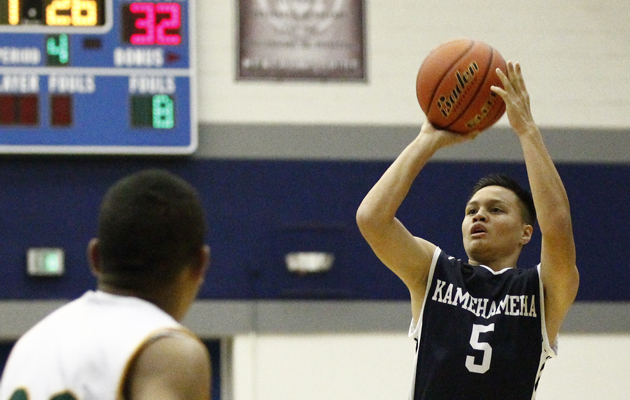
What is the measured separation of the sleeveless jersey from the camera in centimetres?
131

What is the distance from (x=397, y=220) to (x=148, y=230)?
1.22 metres

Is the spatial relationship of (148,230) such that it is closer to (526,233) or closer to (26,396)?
(26,396)

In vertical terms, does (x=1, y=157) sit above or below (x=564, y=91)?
below

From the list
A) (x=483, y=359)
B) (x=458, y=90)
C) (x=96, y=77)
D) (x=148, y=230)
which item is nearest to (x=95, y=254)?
(x=148, y=230)

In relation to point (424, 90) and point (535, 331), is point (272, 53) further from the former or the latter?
point (535, 331)

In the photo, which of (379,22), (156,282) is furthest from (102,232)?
(379,22)

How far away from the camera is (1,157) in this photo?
5590 mm

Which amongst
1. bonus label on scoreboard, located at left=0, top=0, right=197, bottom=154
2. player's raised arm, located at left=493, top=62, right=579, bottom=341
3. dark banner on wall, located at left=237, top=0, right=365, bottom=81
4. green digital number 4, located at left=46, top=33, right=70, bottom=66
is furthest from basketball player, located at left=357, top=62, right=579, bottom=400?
green digital number 4, located at left=46, top=33, right=70, bottom=66

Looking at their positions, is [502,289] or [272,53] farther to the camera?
[272,53]

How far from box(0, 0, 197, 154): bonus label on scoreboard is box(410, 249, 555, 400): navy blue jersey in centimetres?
328

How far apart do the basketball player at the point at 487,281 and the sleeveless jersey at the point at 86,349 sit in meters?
1.18

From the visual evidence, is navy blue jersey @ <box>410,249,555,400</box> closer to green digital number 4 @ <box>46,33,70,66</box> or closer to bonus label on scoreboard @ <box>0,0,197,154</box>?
bonus label on scoreboard @ <box>0,0,197,154</box>

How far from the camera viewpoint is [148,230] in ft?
4.44

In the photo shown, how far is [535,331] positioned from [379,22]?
3907 millimetres
